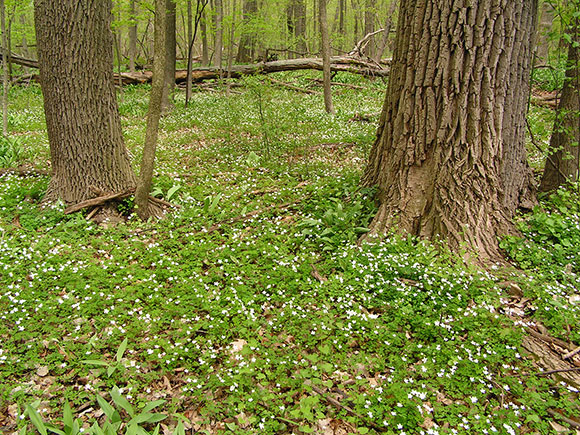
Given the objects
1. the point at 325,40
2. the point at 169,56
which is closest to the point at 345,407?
the point at 325,40

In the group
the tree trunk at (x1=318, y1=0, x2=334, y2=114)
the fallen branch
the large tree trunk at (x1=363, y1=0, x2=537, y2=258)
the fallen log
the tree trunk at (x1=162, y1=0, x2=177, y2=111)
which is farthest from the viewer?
the fallen log

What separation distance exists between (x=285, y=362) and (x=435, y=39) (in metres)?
3.79

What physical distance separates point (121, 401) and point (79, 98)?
4.41 metres

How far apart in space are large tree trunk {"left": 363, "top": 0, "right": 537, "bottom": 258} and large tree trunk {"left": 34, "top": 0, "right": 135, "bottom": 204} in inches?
166

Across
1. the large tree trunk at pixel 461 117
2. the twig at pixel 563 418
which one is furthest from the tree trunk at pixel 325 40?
the twig at pixel 563 418

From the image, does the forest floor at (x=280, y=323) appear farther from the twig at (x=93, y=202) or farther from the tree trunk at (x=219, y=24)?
the tree trunk at (x=219, y=24)

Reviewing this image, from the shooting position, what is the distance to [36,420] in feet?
8.57

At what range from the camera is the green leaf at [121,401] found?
2783mm

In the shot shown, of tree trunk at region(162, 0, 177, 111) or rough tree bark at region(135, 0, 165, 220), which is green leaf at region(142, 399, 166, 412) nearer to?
rough tree bark at region(135, 0, 165, 220)

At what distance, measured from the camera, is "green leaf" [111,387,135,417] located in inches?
110

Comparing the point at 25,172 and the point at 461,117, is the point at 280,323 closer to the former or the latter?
the point at 461,117

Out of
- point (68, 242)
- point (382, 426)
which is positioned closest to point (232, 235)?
point (68, 242)

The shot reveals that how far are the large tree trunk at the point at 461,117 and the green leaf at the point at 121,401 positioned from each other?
320 cm

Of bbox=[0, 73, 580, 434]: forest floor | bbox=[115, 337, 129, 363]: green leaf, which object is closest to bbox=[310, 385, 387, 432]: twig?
bbox=[0, 73, 580, 434]: forest floor
